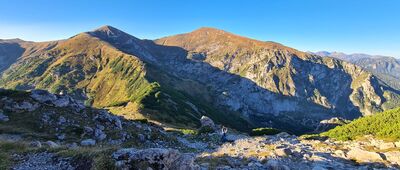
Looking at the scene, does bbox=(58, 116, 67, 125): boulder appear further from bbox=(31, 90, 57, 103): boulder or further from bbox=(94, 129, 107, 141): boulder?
bbox=(31, 90, 57, 103): boulder

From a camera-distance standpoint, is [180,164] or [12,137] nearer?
[180,164]

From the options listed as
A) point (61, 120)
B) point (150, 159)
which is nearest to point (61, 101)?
point (61, 120)

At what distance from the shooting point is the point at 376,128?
5128cm

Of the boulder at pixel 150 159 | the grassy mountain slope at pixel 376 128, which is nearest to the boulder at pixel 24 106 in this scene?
the boulder at pixel 150 159

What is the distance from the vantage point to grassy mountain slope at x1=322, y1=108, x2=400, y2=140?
44947 mm

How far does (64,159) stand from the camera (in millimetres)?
18797

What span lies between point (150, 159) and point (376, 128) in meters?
47.0

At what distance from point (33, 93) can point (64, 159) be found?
2868cm

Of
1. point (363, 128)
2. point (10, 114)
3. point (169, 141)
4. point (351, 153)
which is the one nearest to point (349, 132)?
point (363, 128)

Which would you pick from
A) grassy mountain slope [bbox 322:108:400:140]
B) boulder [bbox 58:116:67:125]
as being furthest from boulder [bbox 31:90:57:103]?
grassy mountain slope [bbox 322:108:400:140]

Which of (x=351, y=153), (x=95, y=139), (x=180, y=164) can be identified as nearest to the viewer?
(x=180, y=164)

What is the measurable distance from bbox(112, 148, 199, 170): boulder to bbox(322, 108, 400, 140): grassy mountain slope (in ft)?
120

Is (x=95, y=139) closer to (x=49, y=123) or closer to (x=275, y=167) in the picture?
(x=49, y=123)

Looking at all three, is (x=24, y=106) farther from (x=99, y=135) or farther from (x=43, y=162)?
(x=43, y=162)
